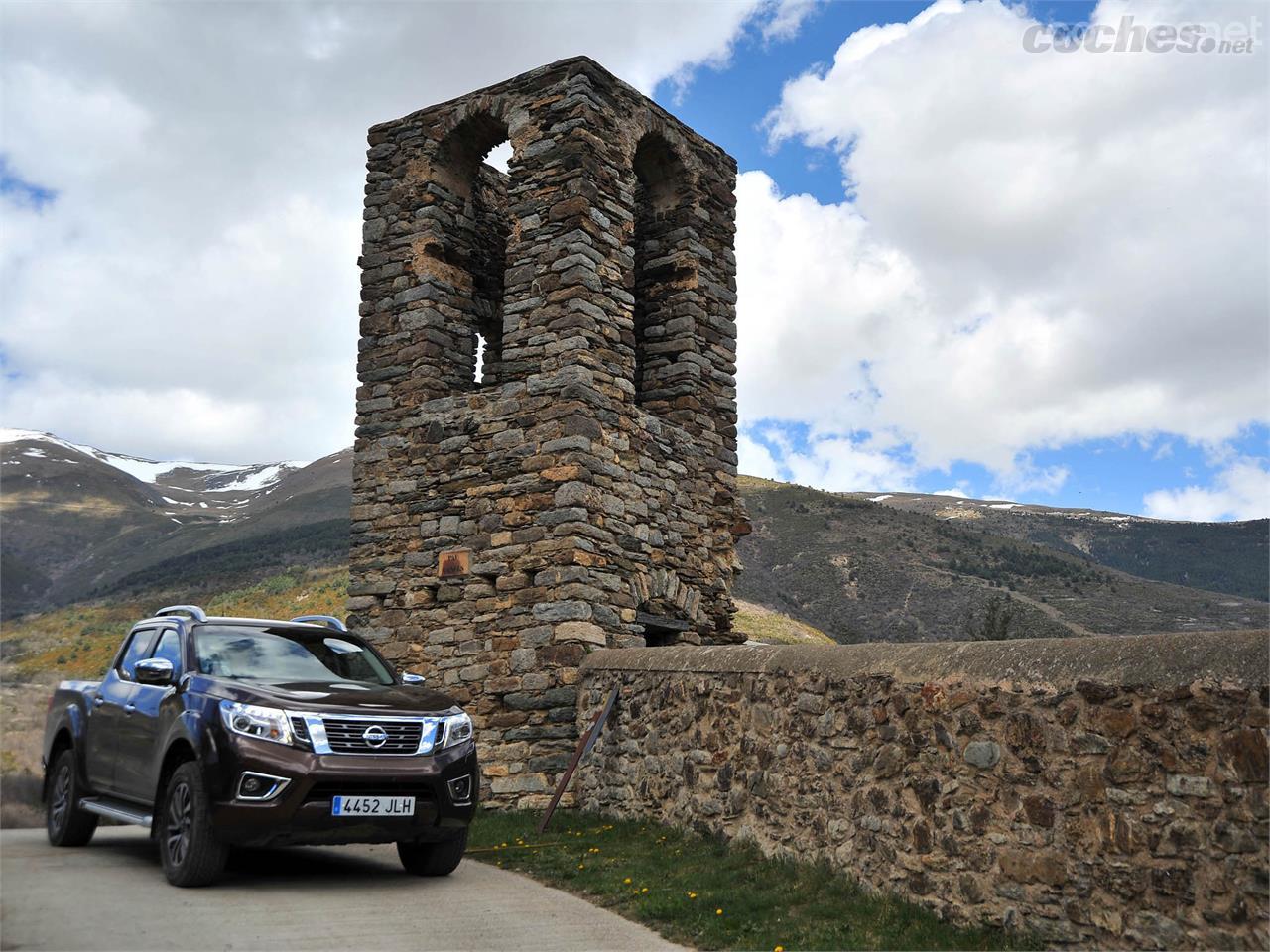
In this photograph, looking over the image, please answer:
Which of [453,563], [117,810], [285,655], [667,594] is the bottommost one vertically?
[117,810]

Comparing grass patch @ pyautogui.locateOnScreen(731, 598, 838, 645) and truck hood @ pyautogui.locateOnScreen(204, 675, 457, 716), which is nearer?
truck hood @ pyautogui.locateOnScreen(204, 675, 457, 716)

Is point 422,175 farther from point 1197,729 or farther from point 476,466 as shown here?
point 1197,729

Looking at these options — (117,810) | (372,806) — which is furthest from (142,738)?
(372,806)

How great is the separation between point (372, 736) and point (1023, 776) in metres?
3.71

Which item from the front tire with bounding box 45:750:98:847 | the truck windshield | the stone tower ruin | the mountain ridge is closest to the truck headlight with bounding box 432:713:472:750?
the truck windshield

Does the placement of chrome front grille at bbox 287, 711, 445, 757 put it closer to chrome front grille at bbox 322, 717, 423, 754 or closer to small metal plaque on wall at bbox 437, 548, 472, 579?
chrome front grille at bbox 322, 717, 423, 754

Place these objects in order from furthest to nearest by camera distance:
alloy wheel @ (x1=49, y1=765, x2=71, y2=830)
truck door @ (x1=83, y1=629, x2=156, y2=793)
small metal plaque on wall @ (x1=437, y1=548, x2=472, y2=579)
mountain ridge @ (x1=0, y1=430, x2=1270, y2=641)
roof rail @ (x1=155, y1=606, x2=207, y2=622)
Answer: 1. mountain ridge @ (x1=0, y1=430, x2=1270, y2=641)
2. small metal plaque on wall @ (x1=437, y1=548, x2=472, y2=579)
3. alloy wheel @ (x1=49, y1=765, x2=71, y2=830)
4. roof rail @ (x1=155, y1=606, x2=207, y2=622)
5. truck door @ (x1=83, y1=629, x2=156, y2=793)

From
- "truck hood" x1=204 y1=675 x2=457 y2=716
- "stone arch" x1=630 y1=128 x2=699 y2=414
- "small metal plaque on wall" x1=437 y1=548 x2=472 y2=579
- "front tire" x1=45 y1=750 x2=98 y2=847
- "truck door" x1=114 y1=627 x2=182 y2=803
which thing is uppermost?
"stone arch" x1=630 y1=128 x2=699 y2=414

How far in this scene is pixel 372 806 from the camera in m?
6.66

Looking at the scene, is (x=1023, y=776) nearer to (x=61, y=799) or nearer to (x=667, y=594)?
(x=61, y=799)

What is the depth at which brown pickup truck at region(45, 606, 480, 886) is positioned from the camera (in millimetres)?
6398

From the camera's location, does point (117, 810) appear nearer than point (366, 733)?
No

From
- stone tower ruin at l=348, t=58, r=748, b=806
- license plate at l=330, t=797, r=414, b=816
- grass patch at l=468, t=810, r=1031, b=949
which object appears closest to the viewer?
grass patch at l=468, t=810, r=1031, b=949

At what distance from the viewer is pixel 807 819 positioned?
24.1ft
